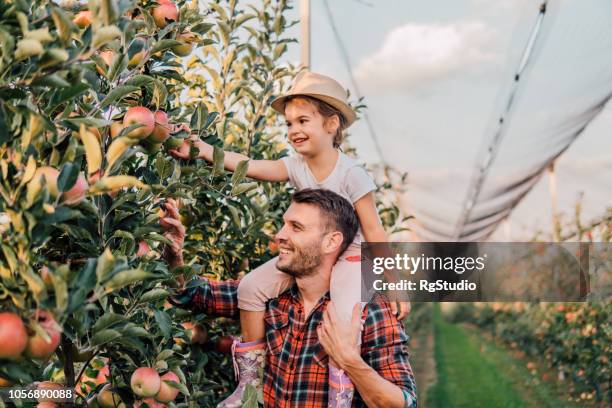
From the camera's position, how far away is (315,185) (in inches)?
89.7

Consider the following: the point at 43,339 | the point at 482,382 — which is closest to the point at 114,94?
the point at 43,339

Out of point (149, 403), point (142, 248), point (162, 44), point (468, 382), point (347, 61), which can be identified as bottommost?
point (468, 382)

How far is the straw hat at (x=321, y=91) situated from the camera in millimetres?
2309

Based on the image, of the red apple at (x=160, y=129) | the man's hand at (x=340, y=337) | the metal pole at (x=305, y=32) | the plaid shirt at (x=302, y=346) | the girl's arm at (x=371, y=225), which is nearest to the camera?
the red apple at (x=160, y=129)

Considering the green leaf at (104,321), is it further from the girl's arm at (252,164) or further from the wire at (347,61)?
the wire at (347,61)

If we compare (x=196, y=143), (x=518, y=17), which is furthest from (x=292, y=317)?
(x=518, y=17)

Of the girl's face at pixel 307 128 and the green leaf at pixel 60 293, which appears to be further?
the girl's face at pixel 307 128

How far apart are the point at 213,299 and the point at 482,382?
6.09 metres

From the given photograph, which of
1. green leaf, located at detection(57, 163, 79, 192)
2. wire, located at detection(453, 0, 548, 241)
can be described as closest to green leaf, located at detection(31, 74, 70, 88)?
green leaf, located at detection(57, 163, 79, 192)

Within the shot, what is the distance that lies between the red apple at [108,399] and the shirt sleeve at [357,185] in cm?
99

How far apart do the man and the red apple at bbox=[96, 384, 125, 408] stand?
43 centimetres

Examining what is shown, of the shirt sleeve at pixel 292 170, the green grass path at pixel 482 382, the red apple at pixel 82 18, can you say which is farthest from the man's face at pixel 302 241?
the green grass path at pixel 482 382

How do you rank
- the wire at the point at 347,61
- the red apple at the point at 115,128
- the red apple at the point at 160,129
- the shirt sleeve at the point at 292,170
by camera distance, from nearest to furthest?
the red apple at the point at 115,128 → the red apple at the point at 160,129 → the shirt sleeve at the point at 292,170 → the wire at the point at 347,61

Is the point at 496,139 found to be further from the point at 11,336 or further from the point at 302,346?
the point at 11,336
